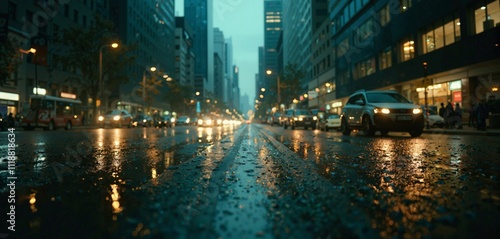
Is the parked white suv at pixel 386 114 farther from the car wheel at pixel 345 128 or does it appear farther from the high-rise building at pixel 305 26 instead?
the high-rise building at pixel 305 26

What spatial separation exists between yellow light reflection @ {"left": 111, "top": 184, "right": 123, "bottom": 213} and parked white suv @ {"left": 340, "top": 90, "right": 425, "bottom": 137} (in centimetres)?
1096

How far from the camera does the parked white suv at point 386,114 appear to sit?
39.2ft

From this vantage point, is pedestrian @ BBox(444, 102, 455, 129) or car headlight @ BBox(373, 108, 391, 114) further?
pedestrian @ BBox(444, 102, 455, 129)

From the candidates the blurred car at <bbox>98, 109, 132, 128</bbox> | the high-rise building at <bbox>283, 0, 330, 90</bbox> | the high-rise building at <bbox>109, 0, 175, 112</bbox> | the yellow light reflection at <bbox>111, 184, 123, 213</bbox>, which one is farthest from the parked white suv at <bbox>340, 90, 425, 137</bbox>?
the high-rise building at <bbox>283, 0, 330, 90</bbox>

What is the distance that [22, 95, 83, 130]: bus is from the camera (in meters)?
25.0

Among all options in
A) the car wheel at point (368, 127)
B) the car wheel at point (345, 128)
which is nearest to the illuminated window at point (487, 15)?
the car wheel at point (345, 128)

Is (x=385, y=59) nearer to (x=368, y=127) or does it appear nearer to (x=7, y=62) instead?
(x=368, y=127)

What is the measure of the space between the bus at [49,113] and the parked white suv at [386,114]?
2370cm

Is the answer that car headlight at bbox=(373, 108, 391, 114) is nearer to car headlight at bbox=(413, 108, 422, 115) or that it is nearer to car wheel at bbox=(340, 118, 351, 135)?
car headlight at bbox=(413, 108, 422, 115)

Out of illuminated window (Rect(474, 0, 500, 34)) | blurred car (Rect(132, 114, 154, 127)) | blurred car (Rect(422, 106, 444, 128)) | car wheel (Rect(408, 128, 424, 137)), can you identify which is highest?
illuminated window (Rect(474, 0, 500, 34))

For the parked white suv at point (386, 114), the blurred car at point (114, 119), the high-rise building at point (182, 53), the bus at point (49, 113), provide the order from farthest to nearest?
1. the high-rise building at point (182, 53)
2. the blurred car at point (114, 119)
3. the bus at point (49, 113)
4. the parked white suv at point (386, 114)

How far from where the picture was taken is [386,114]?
39.5 feet

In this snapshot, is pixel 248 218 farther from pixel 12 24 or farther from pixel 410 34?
pixel 12 24

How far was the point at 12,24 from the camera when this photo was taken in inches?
1328
